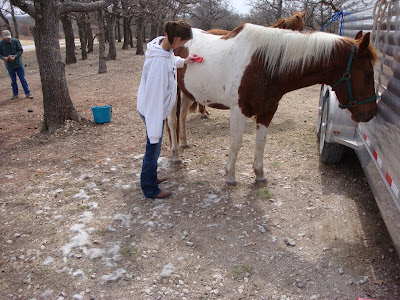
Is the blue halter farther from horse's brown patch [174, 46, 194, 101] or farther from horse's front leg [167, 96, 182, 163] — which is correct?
horse's front leg [167, 96, 182, 163]

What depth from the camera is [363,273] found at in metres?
2.56

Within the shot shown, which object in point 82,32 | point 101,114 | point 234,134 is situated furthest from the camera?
point 82,32

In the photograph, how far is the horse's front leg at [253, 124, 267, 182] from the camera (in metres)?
3.92

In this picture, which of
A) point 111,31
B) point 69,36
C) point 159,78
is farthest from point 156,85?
point 111,31

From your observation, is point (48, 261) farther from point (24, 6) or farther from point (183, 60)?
point (24, 6)

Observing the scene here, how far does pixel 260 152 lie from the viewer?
13.3 feet

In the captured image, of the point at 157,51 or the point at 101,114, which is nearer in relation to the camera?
the point at 157,51

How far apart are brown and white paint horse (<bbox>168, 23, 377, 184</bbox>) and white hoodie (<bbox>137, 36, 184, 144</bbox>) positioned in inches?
28.7

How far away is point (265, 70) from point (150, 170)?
5.53ft

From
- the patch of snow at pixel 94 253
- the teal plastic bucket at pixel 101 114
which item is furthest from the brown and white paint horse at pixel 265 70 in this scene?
the teal plastic bucket at pixel 101 114

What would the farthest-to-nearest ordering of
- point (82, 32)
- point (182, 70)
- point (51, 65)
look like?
point (82, 32)
point (51, 65)
point (182, 70)

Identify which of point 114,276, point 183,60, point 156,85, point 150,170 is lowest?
point 114,276

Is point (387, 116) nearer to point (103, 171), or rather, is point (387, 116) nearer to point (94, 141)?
point (103, 171)

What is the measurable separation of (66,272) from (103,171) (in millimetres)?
2013
